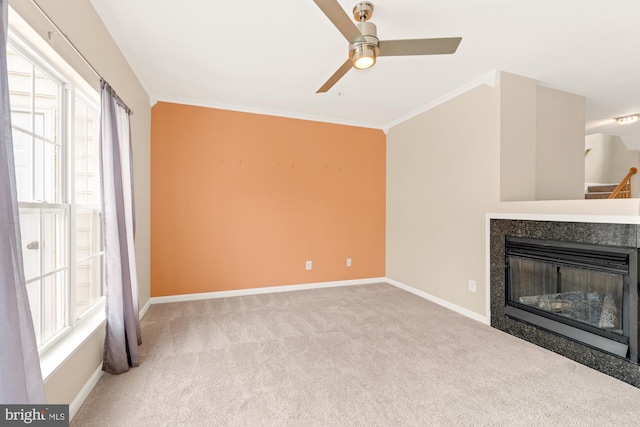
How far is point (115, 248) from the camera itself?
201 cm

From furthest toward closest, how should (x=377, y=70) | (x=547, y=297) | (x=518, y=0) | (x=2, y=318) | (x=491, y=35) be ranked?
(x=377, y=70) → (x=547, y=297) → (x=491, y=35) → (x=518, y=0) → (x=2, y=318)

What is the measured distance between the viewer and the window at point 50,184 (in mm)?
1516

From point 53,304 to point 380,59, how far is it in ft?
10.1

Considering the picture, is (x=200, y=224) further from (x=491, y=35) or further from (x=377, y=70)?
(x=491, y=35)

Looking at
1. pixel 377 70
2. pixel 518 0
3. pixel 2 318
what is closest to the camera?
pixel 2 318

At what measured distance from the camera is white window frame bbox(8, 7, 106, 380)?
144 cm

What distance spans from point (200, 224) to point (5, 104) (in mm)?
2852

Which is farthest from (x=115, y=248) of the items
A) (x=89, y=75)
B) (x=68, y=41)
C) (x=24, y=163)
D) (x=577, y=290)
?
(x=577, y=290)

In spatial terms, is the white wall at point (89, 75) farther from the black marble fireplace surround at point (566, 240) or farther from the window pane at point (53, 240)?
the black marble fireplace surround at point (566, 240)

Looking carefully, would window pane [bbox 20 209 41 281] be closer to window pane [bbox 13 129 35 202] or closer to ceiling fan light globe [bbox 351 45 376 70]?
window pane [bbox 13 129 35 202]

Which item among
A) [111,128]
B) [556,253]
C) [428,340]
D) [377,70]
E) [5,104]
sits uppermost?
[377,70]

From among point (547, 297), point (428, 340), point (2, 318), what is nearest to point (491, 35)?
point (547, 297)

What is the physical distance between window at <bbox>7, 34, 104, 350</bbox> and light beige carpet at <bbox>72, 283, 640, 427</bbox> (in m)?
0.64

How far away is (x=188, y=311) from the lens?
10.7ft
